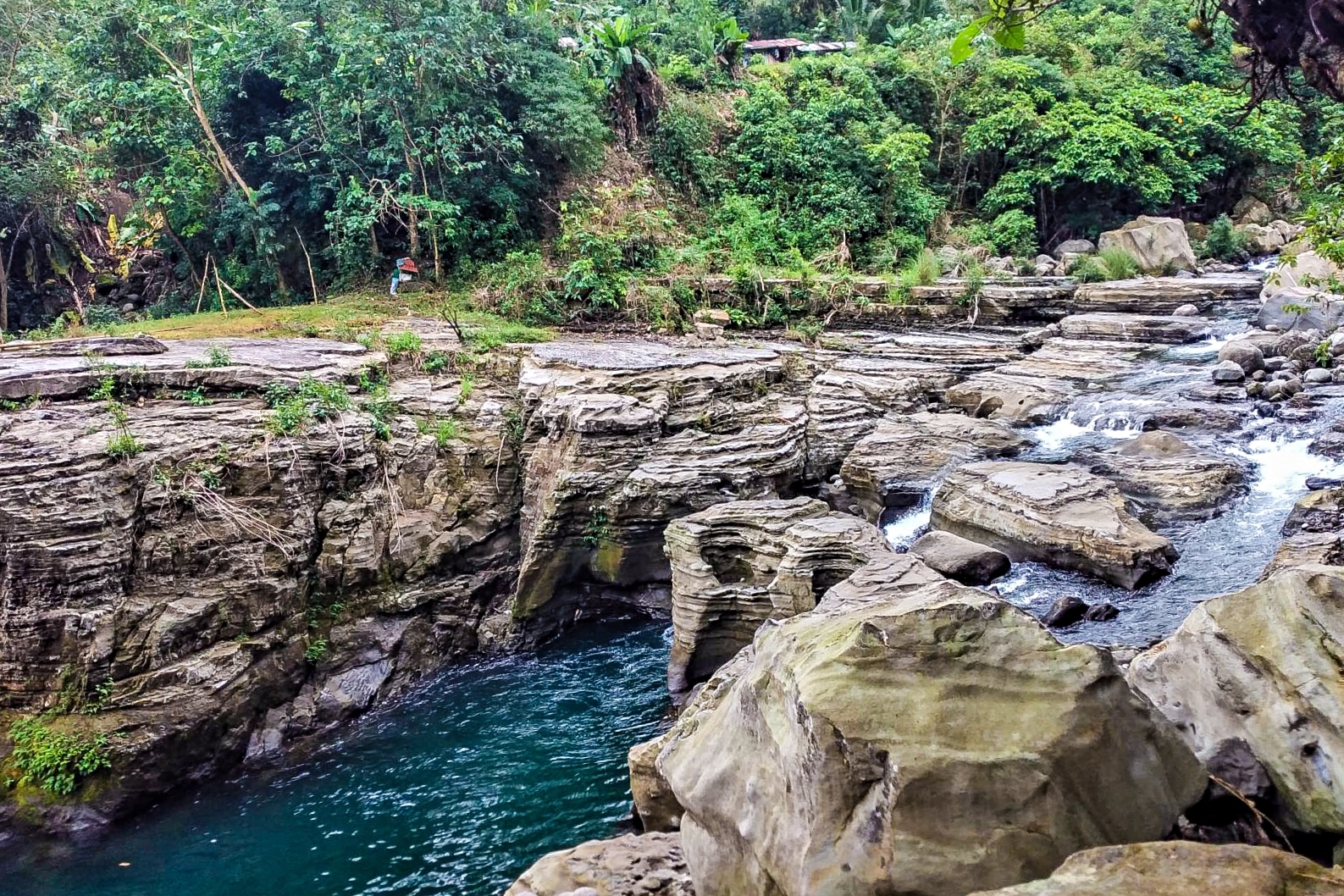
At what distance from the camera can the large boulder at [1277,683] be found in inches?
164

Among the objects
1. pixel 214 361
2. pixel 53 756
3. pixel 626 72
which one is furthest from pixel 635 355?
pixel 626 72

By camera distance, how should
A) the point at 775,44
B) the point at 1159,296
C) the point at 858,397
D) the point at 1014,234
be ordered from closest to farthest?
the point at 858,397 → the point at 1159,296 → the point at 1014,234 → the point at 775,44

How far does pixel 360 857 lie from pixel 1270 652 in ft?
22.5

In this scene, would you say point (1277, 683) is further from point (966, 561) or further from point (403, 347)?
point (403, 347)

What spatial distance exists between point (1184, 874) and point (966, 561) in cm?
603

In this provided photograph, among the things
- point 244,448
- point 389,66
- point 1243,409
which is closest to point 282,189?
point 389,66

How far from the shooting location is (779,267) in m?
19.5

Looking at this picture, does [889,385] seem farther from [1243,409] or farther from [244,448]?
[244,448]

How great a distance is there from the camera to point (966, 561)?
891 cm

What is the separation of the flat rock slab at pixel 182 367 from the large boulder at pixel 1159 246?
18403 millimetres

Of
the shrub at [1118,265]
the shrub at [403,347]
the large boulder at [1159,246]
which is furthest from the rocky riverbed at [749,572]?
the large boulder at [1159,246]

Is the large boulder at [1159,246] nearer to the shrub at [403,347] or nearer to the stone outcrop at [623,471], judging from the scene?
the stone outcrop at [623,471]

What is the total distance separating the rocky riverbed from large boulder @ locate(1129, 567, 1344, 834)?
20mm

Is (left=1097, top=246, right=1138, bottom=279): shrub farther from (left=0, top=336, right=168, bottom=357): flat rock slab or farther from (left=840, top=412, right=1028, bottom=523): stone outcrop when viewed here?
(left=0, top=336, right=168, bottom=357): flat rock slab
